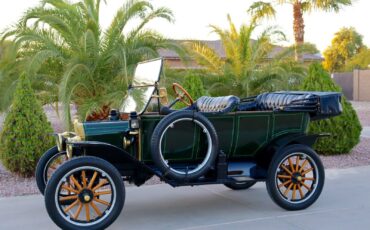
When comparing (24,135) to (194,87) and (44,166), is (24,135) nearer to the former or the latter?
(44,166)

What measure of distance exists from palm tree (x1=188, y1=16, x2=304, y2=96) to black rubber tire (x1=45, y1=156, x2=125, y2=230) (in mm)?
6801

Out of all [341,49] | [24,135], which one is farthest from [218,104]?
[341,49]

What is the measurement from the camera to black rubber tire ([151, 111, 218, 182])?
462cm

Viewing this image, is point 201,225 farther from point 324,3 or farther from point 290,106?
point 324,3

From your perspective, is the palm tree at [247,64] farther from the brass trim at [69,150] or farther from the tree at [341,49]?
the tree at [341,49]

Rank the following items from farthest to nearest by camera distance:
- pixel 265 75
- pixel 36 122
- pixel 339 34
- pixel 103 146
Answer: pixel 339 34 → pixel 265 75 → pixel 36 122 → pixel 103 146

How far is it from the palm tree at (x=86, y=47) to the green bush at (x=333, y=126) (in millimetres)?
2956

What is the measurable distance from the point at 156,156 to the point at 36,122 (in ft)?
9.79

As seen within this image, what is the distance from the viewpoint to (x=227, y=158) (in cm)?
530

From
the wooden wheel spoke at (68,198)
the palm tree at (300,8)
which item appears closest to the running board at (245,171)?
the wooden wheel spoke at (68,198)

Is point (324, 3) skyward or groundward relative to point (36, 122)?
skyward

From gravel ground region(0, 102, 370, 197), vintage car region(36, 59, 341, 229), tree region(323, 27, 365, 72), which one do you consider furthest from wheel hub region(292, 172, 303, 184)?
tree region(323, 27, 365, 72)

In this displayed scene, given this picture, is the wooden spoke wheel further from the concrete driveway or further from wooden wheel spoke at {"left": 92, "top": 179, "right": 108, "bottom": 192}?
the concrete driveway

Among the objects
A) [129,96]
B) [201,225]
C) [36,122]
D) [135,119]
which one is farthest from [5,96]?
[201,225]
